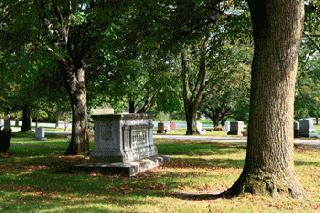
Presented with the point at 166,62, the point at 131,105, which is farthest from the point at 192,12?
the point at 131,105

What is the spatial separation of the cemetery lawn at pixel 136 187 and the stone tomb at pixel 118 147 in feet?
1.45

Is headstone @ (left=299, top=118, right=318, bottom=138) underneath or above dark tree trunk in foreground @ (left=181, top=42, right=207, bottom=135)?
underneath

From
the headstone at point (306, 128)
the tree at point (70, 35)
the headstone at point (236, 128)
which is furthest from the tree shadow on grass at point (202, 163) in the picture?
the headstone at point (236, 128)

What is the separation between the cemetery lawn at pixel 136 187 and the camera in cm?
921

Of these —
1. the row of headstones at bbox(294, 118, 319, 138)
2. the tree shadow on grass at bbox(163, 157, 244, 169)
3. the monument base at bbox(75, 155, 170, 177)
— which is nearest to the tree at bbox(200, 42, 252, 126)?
the row of headstones at bbox(294, 118, 319, 138)

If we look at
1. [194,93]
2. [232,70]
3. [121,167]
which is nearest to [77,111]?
[121,167]

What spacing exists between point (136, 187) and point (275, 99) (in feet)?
14.0

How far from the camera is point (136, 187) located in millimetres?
12047

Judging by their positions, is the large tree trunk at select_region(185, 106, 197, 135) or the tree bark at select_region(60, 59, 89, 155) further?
the large tree trunk at select_region(185, 106, 197, 135)

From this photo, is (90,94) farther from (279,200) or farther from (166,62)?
(279,200)

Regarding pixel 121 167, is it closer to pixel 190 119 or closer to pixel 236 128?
pixel 190 119

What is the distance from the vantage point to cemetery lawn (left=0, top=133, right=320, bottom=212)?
9.21 meters

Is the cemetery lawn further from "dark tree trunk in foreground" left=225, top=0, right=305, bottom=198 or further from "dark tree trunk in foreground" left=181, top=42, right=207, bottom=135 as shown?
"dark tree trunk in foreground" left=181, top=42, right=207, bottom=135

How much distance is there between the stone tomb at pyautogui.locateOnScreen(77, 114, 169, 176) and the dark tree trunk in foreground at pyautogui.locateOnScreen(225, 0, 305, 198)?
533 centimetres
